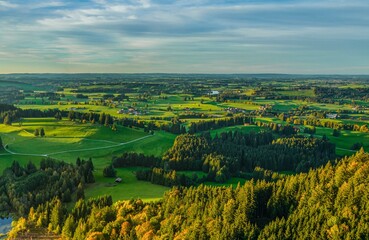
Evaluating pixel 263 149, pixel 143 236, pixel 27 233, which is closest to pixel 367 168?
pixel 143 236

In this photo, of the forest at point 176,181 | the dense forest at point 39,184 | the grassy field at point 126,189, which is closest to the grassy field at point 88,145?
the grassy field at point 126,189

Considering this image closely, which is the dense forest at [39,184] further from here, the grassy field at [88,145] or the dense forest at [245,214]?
the dense forest at [245,214]

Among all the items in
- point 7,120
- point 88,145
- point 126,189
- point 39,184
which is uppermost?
point 7,120

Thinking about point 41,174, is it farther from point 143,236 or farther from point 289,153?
point 289,153

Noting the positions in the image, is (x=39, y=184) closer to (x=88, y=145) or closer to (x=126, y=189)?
(x=126, y=189)

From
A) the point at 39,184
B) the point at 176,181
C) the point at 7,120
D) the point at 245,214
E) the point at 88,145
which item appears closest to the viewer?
the point at 245,214

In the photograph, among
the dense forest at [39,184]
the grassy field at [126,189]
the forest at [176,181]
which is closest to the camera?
the forest at [176,181]

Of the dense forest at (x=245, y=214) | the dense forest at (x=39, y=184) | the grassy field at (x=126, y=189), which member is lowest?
the grassy field at (x=126, y=189)

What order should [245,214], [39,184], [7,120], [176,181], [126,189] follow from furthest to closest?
[7,120] → [176,181] → [126,189] → [39,184] → [245,214]

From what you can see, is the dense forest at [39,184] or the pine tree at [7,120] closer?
the dense forest at [39,184]

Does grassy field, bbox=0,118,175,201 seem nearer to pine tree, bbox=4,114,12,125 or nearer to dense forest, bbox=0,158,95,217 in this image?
pine tree, bbox=4,114,12,125

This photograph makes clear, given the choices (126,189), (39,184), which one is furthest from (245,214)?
(39,184)
